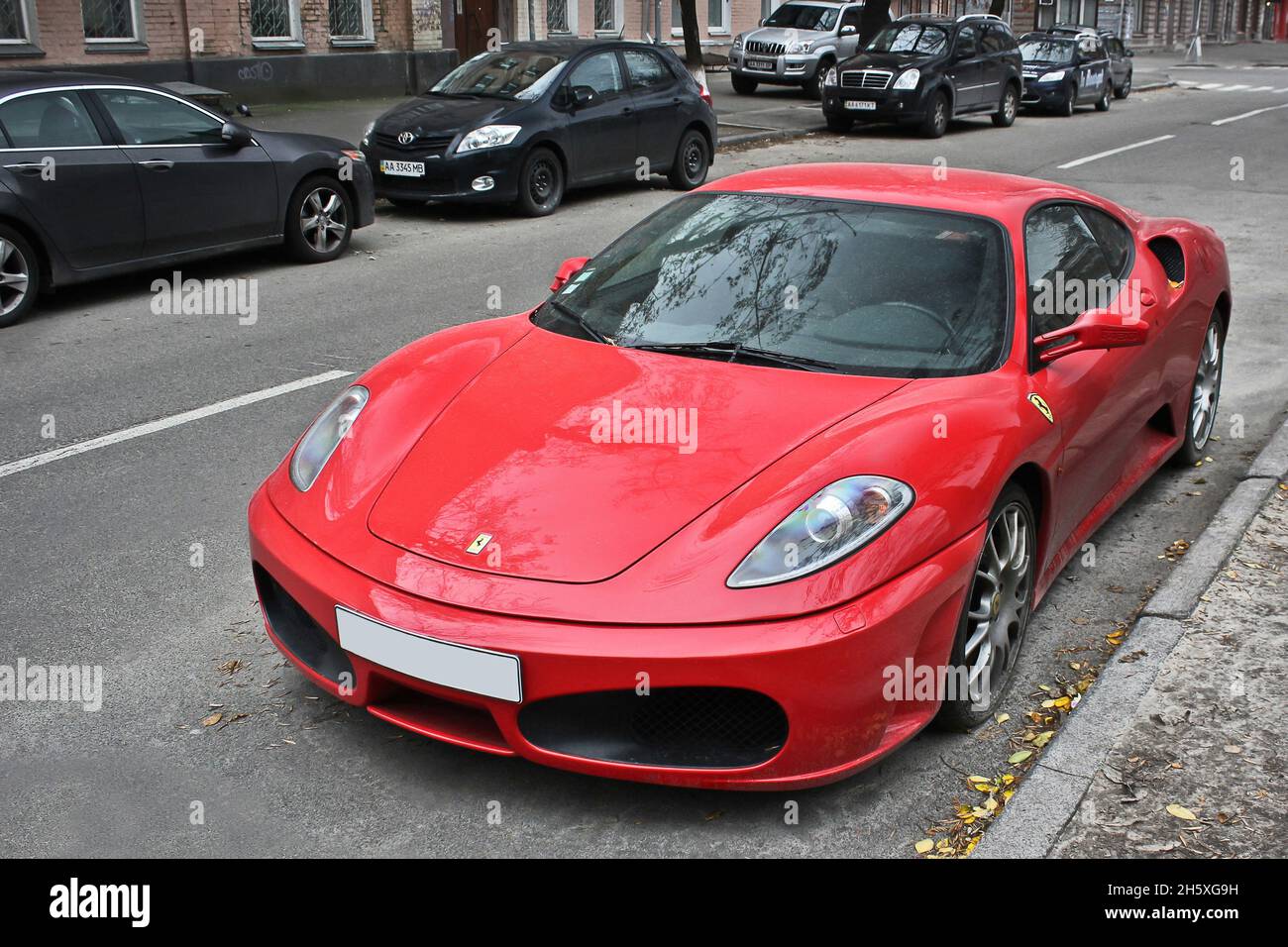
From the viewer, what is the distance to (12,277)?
889 centimetres

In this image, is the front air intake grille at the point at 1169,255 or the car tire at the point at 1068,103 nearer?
the front air intake grille at the point at 1169,255

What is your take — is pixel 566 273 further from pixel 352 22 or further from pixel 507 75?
pixel 352 22

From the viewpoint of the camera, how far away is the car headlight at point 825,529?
130 inches

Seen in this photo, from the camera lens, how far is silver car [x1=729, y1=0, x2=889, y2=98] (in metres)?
27.1

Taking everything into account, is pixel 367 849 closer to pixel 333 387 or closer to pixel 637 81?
pixel 333 387

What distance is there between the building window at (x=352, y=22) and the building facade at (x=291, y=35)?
0.02 metres

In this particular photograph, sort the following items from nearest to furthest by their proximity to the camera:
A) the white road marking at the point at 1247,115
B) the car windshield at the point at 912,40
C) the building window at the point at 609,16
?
1. the car windshield at the point at 912,40
2. the white road marking at the point at 1247,115
3. the building window at the point at 609,16

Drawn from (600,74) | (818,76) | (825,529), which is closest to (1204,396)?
(825,529)

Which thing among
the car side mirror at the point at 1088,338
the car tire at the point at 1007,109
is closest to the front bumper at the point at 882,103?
the car tire at the point at 1007,109

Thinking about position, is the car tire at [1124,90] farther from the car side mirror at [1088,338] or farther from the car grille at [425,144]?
the car side mirror at [1088,338]

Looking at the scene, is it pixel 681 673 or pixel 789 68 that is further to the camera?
pixel 789 68

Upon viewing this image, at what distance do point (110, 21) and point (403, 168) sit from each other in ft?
30.9

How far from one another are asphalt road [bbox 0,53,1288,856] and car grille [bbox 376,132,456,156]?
9.13ft
